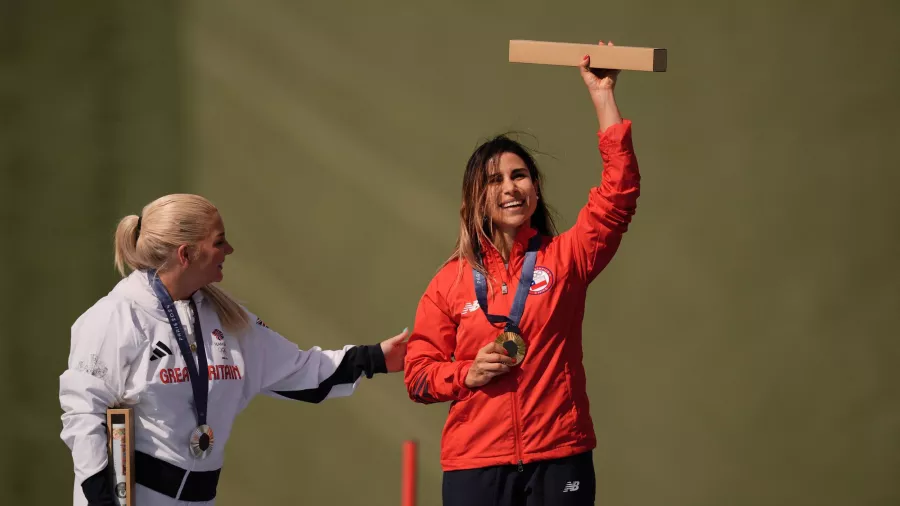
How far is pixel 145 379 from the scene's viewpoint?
Result: 307 cm

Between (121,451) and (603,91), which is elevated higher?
(603,91)

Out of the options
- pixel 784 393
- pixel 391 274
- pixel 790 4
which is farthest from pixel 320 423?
pixel 790 4

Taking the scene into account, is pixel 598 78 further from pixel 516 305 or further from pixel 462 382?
pixel 462 382

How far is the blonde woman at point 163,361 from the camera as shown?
3.02m

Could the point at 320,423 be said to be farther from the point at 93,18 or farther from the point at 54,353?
the point at 93,18

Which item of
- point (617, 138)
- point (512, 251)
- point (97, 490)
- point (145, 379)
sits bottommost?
point (97, 490)

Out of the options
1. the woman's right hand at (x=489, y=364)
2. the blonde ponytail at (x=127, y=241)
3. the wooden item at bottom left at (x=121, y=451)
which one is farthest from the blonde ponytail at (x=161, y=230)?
the woman's right hand at (x=489, y=364)

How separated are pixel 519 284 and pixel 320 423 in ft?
6.14

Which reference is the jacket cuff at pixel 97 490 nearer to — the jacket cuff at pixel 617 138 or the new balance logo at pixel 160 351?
the new balance logo at pixel 160 351

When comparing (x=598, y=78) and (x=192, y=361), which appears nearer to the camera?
(x=598, y=78)

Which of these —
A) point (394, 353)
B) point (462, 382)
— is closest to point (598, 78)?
point (462, 382)

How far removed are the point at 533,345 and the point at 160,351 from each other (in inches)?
39.4

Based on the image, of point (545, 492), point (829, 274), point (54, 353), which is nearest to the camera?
point (545, 492)

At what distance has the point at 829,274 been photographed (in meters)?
4.05
